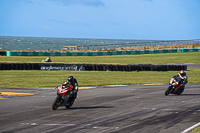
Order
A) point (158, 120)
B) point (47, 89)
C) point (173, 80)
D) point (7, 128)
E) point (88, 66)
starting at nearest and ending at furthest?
point (7, 128)
point (158, 120)
point (173, 80)
point (47, 89)
point (88, 66)

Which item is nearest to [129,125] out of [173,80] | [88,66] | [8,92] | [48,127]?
[48,127]

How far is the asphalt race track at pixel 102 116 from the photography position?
10.5 metres

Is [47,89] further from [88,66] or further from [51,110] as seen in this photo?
[88,66]

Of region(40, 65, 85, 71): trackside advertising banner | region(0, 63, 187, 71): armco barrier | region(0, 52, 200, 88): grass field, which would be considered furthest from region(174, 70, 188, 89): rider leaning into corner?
region(40, 65, 85, 71): trackside advertising banner

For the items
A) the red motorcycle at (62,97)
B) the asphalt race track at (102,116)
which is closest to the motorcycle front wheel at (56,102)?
the red motorcycle at (62,97)

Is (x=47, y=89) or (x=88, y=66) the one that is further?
(x=88, y=66)

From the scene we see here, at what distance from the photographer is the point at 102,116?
12.6m

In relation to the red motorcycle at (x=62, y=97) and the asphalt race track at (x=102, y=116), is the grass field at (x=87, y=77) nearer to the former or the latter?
the asphalt race track at (x=102, y=116)

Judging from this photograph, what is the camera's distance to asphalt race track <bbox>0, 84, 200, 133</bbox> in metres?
10.5

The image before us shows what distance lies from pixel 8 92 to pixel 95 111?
8757mm

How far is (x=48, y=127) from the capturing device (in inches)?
413

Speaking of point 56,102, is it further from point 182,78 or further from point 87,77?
point 87,77

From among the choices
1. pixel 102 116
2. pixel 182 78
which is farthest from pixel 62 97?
pixel 182 78

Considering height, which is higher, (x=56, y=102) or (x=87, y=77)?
(x=56, y=102)
